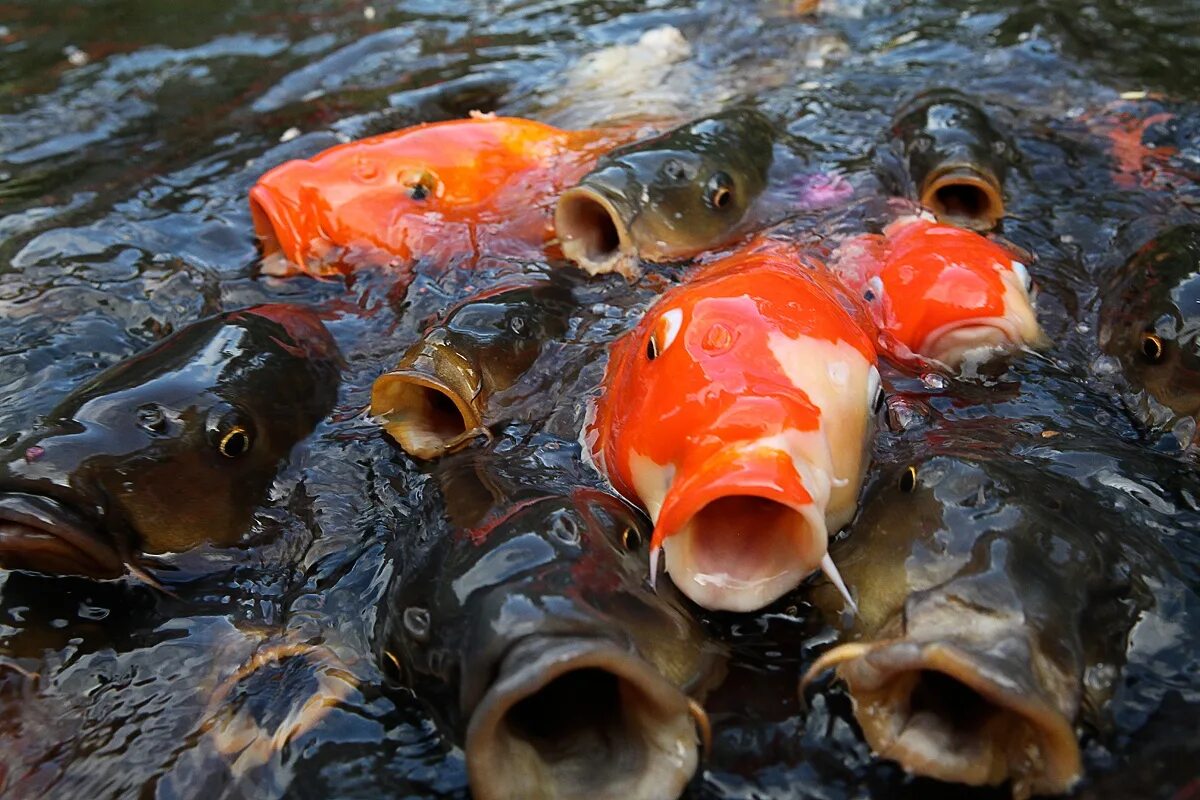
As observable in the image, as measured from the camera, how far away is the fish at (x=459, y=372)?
3141mm

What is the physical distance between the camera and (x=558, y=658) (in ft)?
6.06

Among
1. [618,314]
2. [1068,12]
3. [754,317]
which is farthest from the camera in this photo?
[1068,12]

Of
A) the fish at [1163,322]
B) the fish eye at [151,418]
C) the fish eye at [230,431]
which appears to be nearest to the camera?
the fish eye at [151,418]

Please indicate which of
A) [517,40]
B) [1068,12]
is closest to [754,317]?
[517,40]

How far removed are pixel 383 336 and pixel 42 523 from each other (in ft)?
5.32

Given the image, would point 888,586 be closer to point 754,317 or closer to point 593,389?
point 754,317

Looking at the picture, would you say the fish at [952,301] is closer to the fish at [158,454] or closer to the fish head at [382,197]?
the fish head at [382,197]

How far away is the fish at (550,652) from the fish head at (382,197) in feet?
7.06

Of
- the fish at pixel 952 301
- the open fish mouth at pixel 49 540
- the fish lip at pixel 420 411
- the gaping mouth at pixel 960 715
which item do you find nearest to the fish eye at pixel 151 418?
the open fish mouth at pixel 49 540

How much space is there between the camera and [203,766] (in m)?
2.29

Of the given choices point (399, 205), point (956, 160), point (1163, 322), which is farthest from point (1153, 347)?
point (399, 205)

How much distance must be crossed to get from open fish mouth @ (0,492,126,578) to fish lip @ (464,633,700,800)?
4.40 ft

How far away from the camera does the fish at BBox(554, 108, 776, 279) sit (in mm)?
4004

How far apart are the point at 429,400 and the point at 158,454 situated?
2.99 ft
